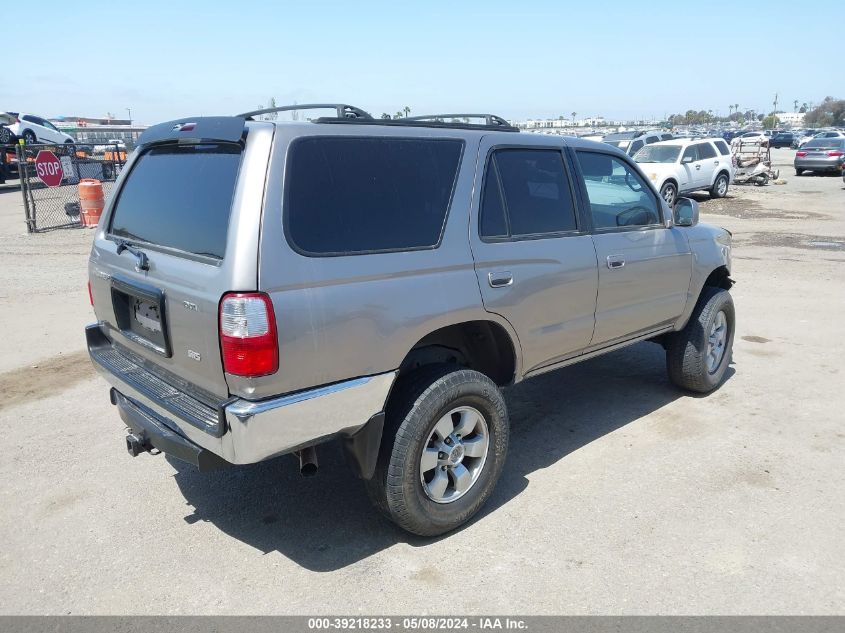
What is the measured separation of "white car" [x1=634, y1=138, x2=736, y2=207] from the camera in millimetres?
18922

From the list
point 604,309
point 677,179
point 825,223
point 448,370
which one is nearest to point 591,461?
point 604,309

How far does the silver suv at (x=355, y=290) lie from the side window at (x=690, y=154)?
55.0ft

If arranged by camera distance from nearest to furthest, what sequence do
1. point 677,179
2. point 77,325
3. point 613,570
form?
1. point 613,570
2. point 77,325
3. point 677,179

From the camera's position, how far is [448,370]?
11.2 feet

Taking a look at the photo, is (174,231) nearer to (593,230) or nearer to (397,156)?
(397,156)

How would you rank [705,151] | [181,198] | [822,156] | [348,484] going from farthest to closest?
[822,156] < [705,151] < [348,484] < [181,198]

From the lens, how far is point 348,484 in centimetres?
406

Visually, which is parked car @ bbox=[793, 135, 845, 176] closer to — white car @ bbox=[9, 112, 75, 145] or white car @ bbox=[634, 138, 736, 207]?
white car @ bbox=[634, 138, 736, 207]

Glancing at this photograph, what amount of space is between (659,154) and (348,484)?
18.2 m

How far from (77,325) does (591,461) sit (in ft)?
18.9

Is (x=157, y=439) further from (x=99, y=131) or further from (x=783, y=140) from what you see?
(x=783, y=140)

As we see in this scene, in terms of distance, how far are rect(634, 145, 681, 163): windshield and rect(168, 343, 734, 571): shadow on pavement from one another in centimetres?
1533

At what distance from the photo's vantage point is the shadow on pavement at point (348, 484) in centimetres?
347

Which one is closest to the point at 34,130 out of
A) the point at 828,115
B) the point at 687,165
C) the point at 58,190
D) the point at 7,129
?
the point at 7,129
